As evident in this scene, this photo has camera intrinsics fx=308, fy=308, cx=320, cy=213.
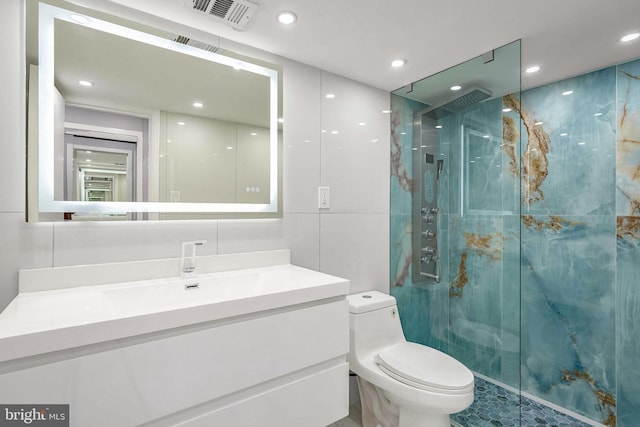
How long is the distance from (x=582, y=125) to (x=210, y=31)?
2.31 meters

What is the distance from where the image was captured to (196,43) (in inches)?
57.6

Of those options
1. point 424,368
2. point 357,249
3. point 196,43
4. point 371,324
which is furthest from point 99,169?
point 424,368

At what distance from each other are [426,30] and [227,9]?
0.92 meters

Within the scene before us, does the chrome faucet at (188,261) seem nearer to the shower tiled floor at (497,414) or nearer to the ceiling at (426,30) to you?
the ceiling at (426,30)

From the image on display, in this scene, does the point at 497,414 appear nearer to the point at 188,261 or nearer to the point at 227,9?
the point at 188,261

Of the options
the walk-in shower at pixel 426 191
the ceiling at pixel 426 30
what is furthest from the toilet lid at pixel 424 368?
the ceiling at pixel 426 30

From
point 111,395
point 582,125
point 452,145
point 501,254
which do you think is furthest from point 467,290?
point 111,395

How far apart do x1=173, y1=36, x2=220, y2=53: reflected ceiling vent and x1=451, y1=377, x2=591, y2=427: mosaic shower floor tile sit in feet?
7.75

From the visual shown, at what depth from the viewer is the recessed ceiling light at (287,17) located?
134 cm

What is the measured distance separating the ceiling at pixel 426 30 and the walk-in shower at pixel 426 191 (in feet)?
1.21

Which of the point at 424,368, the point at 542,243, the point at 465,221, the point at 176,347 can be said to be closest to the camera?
the point at 176,347

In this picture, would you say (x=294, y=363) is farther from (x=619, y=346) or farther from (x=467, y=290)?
(x=619, y=346)

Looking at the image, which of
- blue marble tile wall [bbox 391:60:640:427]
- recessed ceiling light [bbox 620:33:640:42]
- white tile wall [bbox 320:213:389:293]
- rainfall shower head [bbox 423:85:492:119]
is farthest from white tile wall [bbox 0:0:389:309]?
recessed ceiling light [bbox 620:33:640:42]

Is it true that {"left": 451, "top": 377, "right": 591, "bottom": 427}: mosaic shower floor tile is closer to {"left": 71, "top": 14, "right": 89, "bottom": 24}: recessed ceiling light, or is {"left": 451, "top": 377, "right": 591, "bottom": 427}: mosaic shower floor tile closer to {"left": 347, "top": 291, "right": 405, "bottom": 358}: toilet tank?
{"left": 347, "top": 291, "right": 405, "bottom": 358}: toilet tank
